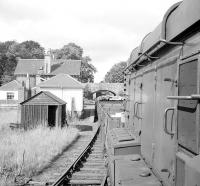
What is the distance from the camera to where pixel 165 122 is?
352 centimetres

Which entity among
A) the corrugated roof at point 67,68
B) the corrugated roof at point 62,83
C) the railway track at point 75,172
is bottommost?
the railway track at point 75,172

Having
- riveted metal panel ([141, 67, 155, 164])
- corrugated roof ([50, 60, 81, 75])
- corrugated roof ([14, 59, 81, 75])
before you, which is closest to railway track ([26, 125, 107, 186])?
riveted metal panel ([141, 67, 155, 164])

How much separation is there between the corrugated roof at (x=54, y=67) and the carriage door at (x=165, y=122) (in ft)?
184

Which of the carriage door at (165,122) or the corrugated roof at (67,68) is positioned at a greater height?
the corrugated roof at (67,68)

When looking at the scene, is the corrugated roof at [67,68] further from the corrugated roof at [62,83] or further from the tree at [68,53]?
the tree at [68,53]

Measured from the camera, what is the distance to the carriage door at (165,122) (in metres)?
3.75

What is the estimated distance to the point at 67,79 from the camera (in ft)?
128

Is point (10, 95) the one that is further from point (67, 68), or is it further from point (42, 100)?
point (42, 100)

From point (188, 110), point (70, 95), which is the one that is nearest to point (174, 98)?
point (188, 110)

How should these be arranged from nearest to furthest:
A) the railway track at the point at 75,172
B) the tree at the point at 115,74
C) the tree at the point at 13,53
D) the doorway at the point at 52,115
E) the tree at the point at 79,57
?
the railway track at the point at 75,172 < the doorway at the point at 52,115 < the tree at the point at 13,53 < the tree at the point at 79,57 < the tree at the point at 115,74

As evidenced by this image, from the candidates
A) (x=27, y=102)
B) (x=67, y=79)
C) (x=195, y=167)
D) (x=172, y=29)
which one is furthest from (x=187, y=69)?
(x=67, y=79)

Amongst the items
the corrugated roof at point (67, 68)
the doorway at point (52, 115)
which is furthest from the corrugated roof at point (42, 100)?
the corrugated roof at point (67, 68)

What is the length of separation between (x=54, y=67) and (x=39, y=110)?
41805 mm

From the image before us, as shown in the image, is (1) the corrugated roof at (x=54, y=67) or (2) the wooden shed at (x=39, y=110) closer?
(2) the wooden shed at (x=39, y=110)
